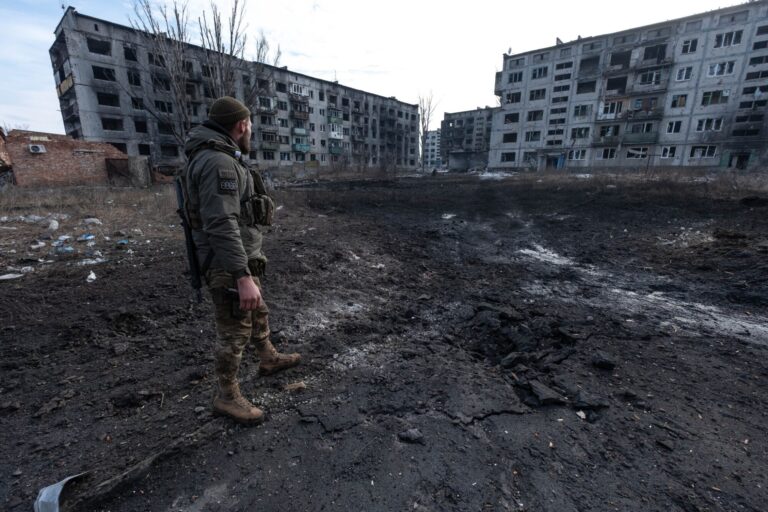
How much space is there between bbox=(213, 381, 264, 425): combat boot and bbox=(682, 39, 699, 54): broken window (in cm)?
4779

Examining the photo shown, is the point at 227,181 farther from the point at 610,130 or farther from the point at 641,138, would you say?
the point at 610,130

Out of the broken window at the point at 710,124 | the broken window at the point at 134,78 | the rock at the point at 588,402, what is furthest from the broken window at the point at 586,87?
the broken window at the point at 134,78

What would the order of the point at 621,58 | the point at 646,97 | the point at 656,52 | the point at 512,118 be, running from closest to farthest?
the point at 656,52
the point at 646,97
the point at 621,58
the point at 512,118

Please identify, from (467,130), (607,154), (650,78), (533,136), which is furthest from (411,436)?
(467,130)

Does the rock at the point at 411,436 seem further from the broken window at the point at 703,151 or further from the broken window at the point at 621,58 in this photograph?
the broken window at the point at 621,58

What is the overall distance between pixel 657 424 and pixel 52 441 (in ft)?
13.1

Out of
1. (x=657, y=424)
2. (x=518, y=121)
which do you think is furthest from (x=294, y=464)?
(x=518, y=121)

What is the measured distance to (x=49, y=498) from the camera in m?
1.62

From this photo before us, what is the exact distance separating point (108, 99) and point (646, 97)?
53.8 metres

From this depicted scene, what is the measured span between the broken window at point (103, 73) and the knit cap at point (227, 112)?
40.1 meters

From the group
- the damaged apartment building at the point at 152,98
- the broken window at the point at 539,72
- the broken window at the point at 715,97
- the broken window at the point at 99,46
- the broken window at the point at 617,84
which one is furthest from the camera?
the broken window at the point at 539,72

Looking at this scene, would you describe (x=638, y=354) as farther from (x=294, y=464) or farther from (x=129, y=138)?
(x=129, y=138)

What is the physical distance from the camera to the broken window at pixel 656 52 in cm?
3353

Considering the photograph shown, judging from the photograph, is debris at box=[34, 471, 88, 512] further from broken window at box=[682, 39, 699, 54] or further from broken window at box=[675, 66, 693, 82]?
broken window at box=[682, 39, 699, 54]
